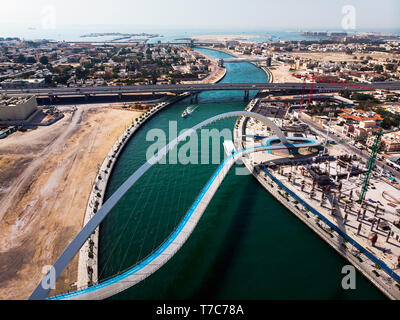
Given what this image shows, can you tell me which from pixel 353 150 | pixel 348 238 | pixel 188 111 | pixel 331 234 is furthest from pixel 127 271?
pixel 188 111

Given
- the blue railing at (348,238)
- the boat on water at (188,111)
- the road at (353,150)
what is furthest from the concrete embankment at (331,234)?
the boat on water at (188,111)

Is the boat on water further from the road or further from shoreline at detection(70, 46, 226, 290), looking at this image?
the road

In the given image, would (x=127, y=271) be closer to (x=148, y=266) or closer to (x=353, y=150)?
(x=148, y=266)

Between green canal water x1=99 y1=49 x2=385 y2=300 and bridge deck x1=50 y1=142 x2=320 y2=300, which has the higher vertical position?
bridge deck x1=50 y1=142 x2=320 y2=300

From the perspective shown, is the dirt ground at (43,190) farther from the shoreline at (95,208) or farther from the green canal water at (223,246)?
the green canal water at (223,246)

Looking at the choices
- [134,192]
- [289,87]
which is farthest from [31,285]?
[289,87]

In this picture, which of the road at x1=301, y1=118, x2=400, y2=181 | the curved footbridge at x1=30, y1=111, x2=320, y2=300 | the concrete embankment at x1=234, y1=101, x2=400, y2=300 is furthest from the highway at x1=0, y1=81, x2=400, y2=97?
the curved footbridge at x1=30, y1=111, x2=320, y2=300
